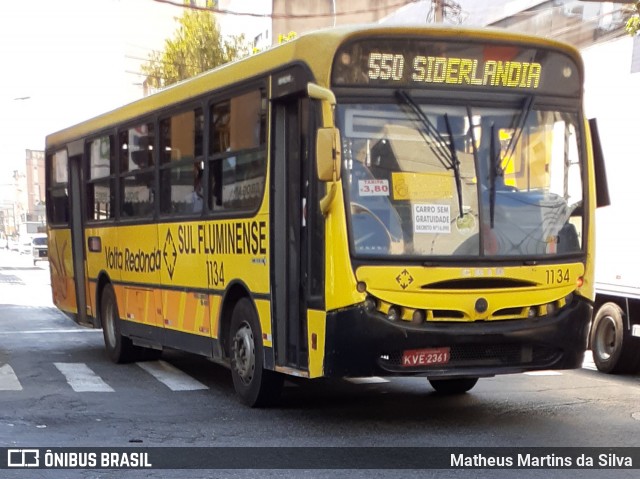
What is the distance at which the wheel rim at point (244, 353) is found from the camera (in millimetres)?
10180

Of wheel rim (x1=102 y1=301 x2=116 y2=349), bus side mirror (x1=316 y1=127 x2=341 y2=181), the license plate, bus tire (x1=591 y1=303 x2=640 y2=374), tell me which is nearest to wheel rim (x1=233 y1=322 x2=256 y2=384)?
the license plate

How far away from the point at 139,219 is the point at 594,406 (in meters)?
5.97

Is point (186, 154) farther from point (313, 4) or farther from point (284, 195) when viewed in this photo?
point (313, 4)

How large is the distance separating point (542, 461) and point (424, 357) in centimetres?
143

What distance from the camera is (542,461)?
7684mm

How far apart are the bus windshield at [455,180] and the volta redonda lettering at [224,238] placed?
1.46 m

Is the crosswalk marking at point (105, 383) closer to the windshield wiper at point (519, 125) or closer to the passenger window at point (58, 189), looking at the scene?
the windshield wiper at point (519, 125)

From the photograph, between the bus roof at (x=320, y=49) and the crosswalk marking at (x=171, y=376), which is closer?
the bus roof at (x=320, y=49)

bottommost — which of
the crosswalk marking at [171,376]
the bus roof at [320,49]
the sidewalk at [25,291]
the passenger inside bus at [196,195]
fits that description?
the sidewalk at [25,291]

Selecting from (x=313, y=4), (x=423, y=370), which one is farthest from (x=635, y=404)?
(x=313, y=4)

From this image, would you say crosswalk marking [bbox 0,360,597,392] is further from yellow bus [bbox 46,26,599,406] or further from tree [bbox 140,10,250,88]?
tree [bbox 140,10,250,88]

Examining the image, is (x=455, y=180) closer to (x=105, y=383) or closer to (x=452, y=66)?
(x=452, y=66)

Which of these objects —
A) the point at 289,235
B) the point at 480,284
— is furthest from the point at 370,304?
the point at 289,235

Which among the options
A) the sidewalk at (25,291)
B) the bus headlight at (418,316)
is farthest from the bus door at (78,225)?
the sidewalk at (25,291)
